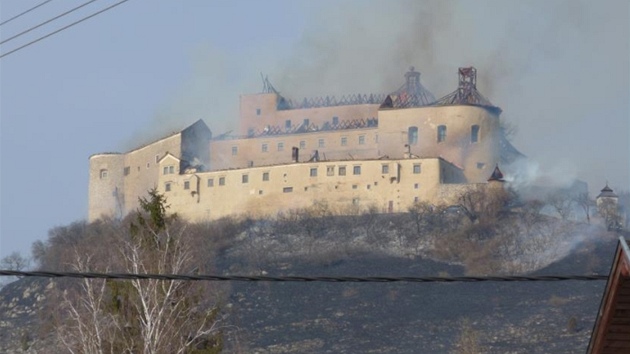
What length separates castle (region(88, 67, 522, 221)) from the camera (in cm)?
11612

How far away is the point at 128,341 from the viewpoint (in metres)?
37.0

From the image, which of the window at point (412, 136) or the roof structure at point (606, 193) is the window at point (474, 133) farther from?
the roof structure at point (606, 193)

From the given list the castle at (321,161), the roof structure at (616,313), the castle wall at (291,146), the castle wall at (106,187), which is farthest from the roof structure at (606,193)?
the roof structure at (616,313)

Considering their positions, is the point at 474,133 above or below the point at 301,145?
above

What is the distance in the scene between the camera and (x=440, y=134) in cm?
12038

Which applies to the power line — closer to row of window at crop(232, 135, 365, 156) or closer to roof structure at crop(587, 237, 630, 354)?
roof structure at crop(587, 237, 630, 354)

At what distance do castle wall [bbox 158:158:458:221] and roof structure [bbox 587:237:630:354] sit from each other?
98.7 m

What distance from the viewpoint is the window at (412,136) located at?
393ft

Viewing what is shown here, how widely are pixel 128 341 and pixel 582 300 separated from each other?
7631 centimetres

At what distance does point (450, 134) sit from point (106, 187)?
20.8 m

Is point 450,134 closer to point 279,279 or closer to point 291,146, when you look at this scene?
point 291,146

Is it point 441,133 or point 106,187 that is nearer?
point 441,133

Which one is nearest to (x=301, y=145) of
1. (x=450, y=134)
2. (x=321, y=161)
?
(x=321, y=161)

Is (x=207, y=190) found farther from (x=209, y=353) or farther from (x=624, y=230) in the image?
(x=209, y=353)
